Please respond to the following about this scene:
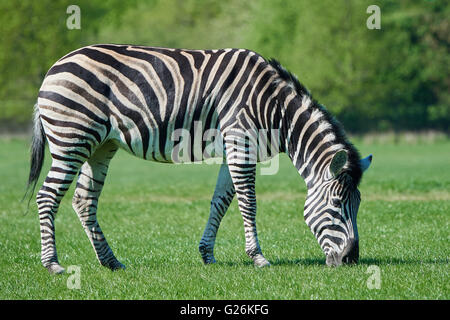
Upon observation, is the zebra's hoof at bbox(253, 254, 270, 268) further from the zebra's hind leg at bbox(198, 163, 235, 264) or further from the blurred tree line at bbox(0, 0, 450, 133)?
the blurred tree line at bbox(0, 0, 450, 133)

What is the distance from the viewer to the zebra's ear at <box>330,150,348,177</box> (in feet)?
23.3

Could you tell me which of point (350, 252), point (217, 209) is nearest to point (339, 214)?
point (350, 252)

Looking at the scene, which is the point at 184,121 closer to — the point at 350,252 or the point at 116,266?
the point at 116,266

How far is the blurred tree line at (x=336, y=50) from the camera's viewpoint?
45.0m

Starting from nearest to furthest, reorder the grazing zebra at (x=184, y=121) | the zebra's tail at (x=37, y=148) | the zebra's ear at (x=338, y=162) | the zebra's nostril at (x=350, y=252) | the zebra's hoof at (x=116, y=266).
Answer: the zebra's ear at (x=338, y=162), the zebra's nostril at (x=350, y=252), the grazing zebra at (x=184, y=121), the zebra's hoof at (x=116, y=266), the zebra's tail at (x=37, y=148)

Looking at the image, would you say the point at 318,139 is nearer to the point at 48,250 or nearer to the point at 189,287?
the point at 189,287

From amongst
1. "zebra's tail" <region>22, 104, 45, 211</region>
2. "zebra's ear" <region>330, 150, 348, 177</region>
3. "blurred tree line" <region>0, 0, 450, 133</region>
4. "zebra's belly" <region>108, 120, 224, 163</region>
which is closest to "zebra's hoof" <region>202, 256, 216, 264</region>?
"zebra's belly" <region>108, 120, 224, 163</region>

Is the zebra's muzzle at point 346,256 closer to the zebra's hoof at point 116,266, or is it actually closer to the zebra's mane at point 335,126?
the zebra's mane at point 335,126

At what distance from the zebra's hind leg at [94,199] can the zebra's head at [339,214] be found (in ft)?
8.83

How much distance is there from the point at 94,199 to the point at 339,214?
3202 millimetres

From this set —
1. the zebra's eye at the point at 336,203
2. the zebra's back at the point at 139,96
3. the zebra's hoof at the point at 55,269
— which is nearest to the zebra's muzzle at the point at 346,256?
the zebra's eye at the point at 336,203

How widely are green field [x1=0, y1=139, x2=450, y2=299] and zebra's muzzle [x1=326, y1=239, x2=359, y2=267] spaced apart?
105mm

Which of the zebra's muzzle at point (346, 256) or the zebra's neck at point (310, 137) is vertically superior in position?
the zebra's neck at point (310, 137)

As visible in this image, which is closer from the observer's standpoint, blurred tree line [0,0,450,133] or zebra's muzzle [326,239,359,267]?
zebra's muzzle [326,239,359,267]
